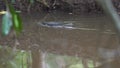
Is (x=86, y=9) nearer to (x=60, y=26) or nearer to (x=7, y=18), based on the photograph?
(x=60, y=26)

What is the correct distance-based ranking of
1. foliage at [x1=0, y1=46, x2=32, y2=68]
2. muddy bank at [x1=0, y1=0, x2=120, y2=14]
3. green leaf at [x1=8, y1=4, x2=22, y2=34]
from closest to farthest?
green leaf at [x1=8, y1=4, x2=22, y2=34]
foliage at [x1=0, y1=46, x2=32, y2=68]
muddy bank at [x1=0, y1=0, x2=120, y2=14]

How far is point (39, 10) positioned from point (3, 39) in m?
2.15

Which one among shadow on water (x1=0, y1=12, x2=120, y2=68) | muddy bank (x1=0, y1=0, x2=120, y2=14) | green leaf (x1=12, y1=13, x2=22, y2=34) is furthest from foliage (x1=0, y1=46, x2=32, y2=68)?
green leaf (x1=12, y1=13, x2=22, y2=34)

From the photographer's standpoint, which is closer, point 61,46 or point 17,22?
point 17,22

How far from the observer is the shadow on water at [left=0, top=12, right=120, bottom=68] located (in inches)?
139

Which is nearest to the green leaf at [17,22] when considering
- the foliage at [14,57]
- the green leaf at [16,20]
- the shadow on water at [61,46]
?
the green leaf at [16,20]

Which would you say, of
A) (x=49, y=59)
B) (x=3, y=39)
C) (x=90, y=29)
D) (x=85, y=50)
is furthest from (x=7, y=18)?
(x=90, y=29)

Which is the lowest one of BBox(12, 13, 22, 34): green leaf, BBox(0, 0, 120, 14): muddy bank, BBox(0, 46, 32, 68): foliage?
BBox(0, 46, 32, 68): foliage

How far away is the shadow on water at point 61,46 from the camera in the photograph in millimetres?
3529

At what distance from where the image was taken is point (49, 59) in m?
3.75

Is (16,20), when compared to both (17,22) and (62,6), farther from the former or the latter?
(62,6)

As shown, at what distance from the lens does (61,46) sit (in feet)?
13.8

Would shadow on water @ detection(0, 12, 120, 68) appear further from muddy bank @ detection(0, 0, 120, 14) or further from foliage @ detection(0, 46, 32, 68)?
muddy bank @ detection(0, 0, 120, 14)

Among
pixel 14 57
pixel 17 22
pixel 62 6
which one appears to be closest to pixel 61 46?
pixel 14 57
